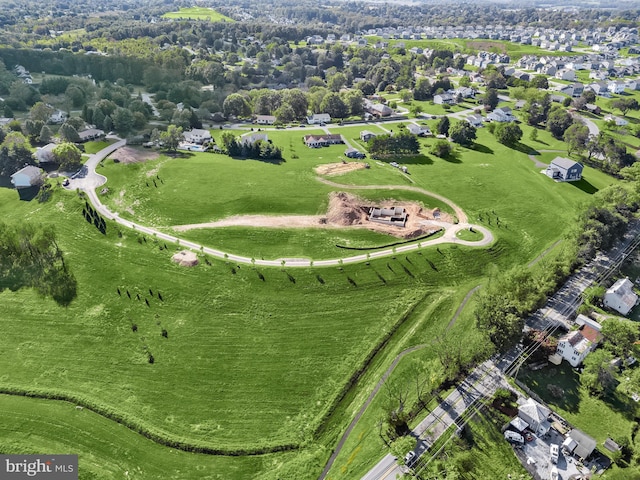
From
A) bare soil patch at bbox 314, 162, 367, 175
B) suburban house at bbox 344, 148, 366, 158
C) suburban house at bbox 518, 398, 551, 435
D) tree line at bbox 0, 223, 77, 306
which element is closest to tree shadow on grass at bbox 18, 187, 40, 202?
tree line at bbox 0, 223, 77, 306

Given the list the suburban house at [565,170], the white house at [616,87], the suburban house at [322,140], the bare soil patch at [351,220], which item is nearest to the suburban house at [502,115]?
the suburban house at [565,170]

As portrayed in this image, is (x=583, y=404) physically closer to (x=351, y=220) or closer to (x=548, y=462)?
(x=548, y=462)

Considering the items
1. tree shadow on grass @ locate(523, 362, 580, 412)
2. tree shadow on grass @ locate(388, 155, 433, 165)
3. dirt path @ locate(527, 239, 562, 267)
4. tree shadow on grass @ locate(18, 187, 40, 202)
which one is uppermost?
tree shadow on grass @ locate(388, 155, 433, 165)

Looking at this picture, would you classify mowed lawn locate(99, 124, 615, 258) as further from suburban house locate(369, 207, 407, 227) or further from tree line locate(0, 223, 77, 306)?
tree line locate(0, 223, 77, 306)

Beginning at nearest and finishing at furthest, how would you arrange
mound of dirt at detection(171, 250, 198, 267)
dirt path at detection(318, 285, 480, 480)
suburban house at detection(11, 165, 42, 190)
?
dirt path at detection(318, 285, 480, 480), mound of dirt at detection(171, 250, 198, 267), suburban house at detection(11, 165, 42, 190)

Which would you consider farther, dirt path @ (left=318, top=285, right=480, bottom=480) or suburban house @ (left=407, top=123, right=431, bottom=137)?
suburban house @ (left=407, top=123, right=431, bottom=137)

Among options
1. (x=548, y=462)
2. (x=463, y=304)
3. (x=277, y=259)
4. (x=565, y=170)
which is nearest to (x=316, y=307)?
(x=277, y=259)
